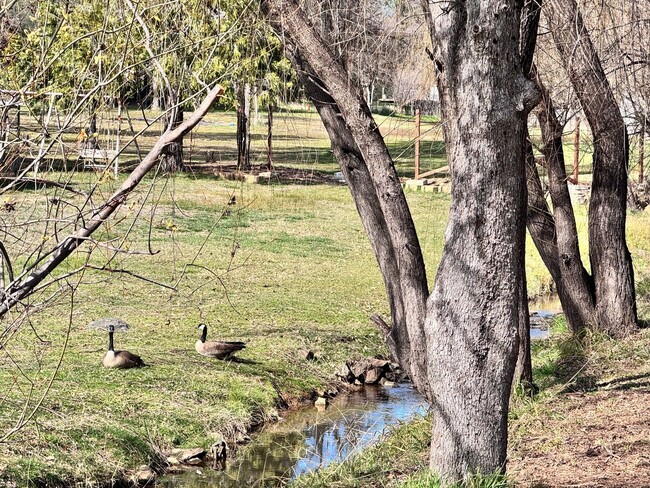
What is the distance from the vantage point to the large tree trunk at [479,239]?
5238 mm

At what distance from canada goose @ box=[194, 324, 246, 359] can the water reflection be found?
1.03 metres

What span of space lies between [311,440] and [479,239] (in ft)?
14.1

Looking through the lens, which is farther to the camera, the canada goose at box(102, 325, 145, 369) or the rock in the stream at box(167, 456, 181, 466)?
the canada goose at box(102, 325, 145, 369)

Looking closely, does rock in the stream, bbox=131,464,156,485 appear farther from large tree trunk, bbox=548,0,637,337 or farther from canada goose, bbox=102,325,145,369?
large tree trunk, bbox=548,0,637,337

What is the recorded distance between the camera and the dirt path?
6.22 meters

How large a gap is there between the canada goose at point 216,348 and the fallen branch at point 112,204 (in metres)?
5.96

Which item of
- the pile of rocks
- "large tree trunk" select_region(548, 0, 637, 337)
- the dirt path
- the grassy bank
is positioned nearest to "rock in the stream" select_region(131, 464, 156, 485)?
the grassy bank

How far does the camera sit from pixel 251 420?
9406 millimetres

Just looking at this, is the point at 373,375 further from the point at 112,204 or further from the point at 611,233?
the point at 112,204

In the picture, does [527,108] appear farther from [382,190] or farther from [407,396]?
[407,396]

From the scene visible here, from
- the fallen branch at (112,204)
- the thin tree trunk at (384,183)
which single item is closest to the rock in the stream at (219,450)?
the thin tree trunk at (384,183)

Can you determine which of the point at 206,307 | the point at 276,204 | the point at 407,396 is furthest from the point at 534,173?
the point at 276,204

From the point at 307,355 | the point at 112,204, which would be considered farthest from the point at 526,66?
the point at 307,355

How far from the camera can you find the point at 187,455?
8.32 metres
